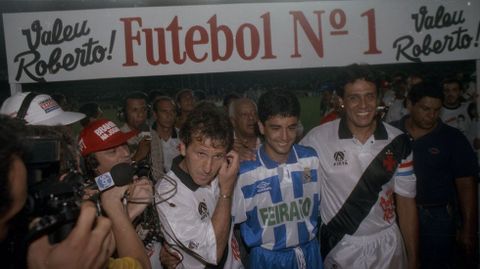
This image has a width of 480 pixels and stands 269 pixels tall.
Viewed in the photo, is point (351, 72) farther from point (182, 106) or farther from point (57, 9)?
point (182, 106)

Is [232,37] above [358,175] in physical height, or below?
above

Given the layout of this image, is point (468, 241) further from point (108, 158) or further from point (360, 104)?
point (108, 158)

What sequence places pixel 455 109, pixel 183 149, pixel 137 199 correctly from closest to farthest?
pixel 137 199 < pixel 183 149 < pixel 455 109

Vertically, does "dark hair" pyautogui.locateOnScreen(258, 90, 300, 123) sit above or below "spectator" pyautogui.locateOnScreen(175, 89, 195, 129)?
below

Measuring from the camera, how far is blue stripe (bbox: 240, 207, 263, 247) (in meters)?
2.52

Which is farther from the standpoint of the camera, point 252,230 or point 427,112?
point 427,112

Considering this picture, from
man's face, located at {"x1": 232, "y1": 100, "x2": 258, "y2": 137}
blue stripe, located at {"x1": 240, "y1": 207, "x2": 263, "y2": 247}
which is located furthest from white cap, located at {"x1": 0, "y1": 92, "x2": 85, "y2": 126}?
man's face, located at {"x1": 232, "y1": 100, "x2": 258, "y2": 137}

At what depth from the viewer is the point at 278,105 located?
259 cm

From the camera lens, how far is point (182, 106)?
234 inches

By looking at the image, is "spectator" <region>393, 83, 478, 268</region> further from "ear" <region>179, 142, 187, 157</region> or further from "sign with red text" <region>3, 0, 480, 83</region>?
"ear" <region>179, 142, 187, 157</region>

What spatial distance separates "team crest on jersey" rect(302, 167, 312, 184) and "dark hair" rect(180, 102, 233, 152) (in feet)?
2.08

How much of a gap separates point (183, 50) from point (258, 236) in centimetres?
177

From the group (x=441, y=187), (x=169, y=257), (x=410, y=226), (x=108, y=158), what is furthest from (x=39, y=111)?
(x=441, y=187)

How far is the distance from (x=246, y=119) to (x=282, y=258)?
6.79ft
